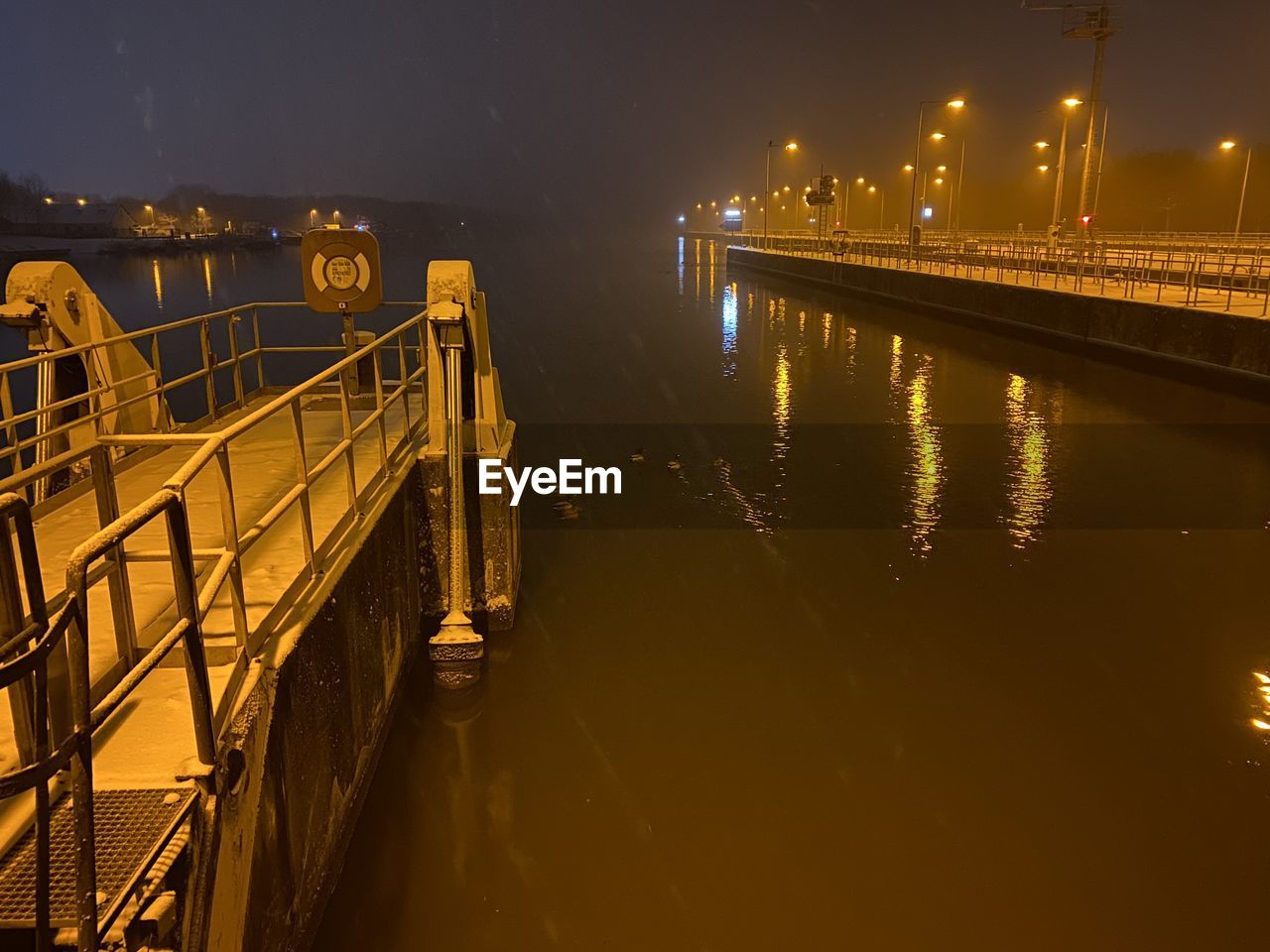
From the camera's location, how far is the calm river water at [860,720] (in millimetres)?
5574

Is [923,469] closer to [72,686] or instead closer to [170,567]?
[170,567]

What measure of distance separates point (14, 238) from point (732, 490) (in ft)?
398

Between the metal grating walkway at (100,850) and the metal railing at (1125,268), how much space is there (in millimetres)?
22047

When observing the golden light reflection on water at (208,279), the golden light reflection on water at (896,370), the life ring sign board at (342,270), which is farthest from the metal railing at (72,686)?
the golden light reflection on water at (208,279)

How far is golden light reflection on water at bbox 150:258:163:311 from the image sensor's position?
57938mm

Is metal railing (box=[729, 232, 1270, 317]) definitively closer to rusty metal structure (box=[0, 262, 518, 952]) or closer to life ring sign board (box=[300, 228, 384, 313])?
life ring sign board (box=[300, 228, 384, 313])

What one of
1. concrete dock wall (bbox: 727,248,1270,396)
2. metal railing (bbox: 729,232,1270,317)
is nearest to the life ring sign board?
concrete dock wall (bbox: 727,248,1270,396)

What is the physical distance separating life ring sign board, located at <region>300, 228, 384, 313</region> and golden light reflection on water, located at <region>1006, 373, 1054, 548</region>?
26.5 feet

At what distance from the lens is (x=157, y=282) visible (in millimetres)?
74875

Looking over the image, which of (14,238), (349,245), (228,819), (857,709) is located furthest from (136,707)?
(14,238)

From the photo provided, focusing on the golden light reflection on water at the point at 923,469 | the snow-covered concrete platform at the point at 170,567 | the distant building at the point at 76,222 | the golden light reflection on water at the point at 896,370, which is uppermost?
the distant building at the point at 76,222

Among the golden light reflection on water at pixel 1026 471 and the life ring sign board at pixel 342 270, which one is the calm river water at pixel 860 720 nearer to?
the golden light reflection on water at pixel 1026 471

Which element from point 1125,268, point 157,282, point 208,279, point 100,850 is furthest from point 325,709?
point 208,279

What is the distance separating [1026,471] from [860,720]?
850cm
